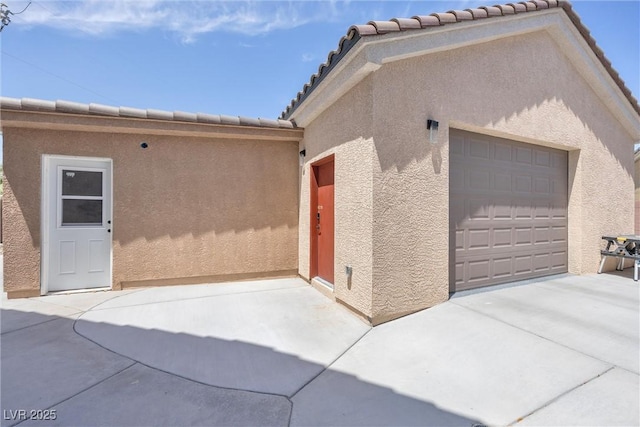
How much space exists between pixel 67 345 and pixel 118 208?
3.57m

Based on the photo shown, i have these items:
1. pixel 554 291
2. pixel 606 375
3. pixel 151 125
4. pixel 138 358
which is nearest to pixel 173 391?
pixel 138 358

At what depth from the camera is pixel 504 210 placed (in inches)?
259

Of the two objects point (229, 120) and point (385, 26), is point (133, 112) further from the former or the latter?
point (385, 26)

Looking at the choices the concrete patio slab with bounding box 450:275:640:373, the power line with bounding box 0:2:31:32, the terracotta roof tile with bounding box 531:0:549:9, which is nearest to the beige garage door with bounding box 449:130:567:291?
the concrete patio slab with bounding box 450:275:640:373

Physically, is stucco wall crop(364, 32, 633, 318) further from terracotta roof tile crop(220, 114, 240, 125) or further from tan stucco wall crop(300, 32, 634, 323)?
terracotta roof tile crop(220, 114, 240, 125)

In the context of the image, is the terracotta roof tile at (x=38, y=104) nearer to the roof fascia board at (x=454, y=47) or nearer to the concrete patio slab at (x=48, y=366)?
the concrete patio slab at (x=48, y=366)

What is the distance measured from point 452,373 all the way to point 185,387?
3062 millimetres

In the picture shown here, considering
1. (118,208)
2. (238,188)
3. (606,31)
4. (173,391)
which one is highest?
(606,31)

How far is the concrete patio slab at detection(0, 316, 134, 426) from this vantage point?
2979 mm

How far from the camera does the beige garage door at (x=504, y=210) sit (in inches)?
234

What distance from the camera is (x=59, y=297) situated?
20.9ft

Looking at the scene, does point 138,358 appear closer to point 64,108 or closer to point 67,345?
point 67,345

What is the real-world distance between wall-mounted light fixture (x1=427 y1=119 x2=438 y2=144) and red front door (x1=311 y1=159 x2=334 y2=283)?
2.20m

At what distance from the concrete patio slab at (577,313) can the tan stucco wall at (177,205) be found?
16.6 ft
